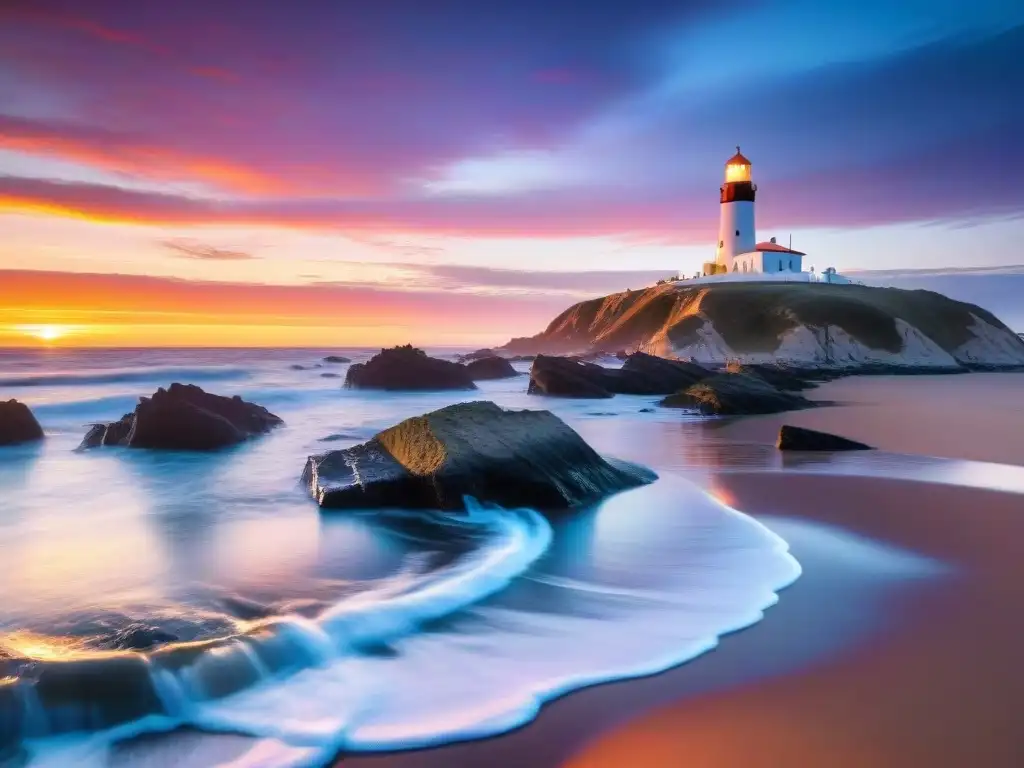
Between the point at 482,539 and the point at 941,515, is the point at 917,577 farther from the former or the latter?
the point at 482,539

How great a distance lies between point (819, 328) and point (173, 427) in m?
52.0

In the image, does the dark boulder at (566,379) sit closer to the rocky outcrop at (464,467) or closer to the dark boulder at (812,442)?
the dark boulder at (812,442)

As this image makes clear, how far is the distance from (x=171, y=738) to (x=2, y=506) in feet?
23.2

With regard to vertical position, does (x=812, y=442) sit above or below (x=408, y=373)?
below

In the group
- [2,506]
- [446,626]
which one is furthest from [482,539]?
[2,506]

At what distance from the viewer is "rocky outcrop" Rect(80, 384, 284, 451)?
1190 cm

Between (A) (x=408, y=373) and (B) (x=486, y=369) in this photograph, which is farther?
(B) (x=486, y=369)

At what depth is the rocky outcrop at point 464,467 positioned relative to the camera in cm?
716

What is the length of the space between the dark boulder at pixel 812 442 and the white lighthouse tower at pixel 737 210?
2277 inches

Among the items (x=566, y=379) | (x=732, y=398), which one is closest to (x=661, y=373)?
(x=566, y=379)

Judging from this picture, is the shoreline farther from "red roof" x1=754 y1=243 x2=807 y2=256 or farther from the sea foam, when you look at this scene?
"red roof" x1=754 y1=243 x2=807 y2=256

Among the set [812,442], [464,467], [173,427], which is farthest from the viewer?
[173,427]

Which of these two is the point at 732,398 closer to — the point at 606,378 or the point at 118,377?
the point at 606,378

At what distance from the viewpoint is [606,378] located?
24875 mm
